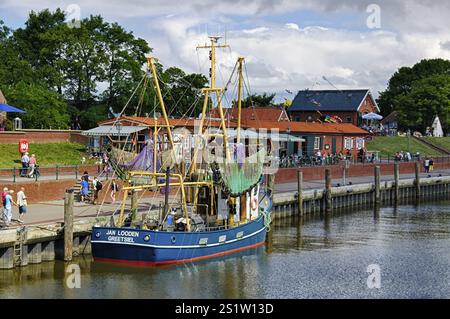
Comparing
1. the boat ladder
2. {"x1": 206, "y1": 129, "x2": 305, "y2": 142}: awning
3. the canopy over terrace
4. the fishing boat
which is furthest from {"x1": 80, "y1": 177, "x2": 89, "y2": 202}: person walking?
{"x1": 206, "y1": 129, "x2": 305, "y2": 142}: awning

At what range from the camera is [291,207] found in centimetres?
5594

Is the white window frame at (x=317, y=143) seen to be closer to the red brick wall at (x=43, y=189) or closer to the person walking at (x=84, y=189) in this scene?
the red brick wall at (x=43, y=189)

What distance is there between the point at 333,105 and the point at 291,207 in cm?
5301

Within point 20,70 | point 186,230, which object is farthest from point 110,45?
point 186,230

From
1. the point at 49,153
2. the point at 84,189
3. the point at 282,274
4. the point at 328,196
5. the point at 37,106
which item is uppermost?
the point at 37,106

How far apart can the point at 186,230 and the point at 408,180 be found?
1600 inches

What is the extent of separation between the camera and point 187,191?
4241 centimetres

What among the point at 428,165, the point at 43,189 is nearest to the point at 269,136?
the point at 428,165

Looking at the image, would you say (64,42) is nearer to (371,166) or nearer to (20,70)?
(20,70)

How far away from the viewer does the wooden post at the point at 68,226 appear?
116ft

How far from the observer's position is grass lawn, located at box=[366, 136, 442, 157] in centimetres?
9818

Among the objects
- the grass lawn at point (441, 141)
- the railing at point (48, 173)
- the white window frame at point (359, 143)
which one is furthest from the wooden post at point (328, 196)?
the grass lawn at point (441, 141)

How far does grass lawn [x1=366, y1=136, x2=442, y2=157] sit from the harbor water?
51.3 meters

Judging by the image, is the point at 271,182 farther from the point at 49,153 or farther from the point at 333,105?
the point at 333,105
